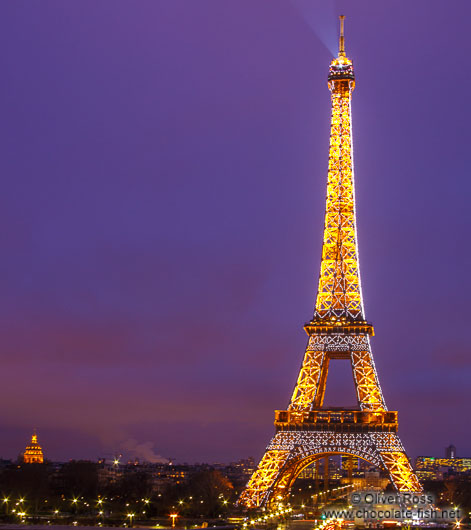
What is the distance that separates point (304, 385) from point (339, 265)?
1291cm

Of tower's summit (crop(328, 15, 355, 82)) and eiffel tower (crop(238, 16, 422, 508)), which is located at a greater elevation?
tower's summit (crop(328, 15, 355, 82))

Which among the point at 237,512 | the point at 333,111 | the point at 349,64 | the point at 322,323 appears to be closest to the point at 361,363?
the point at 322,323

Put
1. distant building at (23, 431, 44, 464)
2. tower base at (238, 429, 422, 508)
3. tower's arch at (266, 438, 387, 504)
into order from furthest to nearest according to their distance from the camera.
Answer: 1. distant building at (23, 431, 44, 464)
2. tower's arch at (266, 438, 387, 504)
3. tower base at (238, 429, 422, 508)

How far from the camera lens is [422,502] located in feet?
247

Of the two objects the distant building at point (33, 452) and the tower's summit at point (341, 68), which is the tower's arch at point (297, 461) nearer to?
the tower's summit at point (341, 68)

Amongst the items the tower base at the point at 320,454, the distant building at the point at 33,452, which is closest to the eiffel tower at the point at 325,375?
the tower base at the point at 320,454

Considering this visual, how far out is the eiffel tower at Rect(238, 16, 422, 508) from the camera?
76.6 m

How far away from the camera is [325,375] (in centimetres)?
8612

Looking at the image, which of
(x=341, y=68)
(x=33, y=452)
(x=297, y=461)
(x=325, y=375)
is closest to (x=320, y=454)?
(x=297, y=461)

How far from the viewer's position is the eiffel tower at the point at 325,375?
76.6 m

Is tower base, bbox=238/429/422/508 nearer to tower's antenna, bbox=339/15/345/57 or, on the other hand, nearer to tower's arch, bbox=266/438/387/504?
tower's arch, bbox=266/438/387/504

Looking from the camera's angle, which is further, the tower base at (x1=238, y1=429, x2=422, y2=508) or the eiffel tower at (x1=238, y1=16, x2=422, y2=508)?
the eiffel tower at (x1=238, y1=16, x2=422, y2=508)

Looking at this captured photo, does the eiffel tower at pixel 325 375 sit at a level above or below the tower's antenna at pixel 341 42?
below

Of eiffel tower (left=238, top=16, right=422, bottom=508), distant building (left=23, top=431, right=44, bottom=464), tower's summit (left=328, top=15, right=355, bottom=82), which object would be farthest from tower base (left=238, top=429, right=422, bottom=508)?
distant building (left=23, top=431, right=44, bottom=464)
